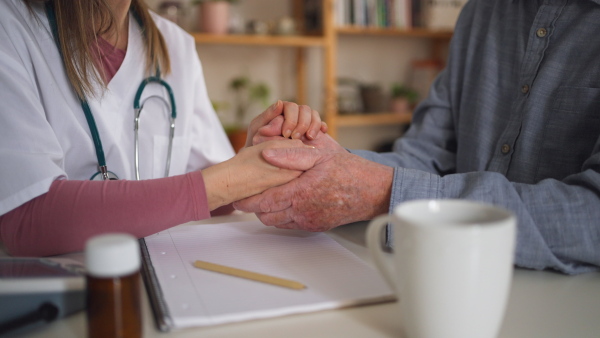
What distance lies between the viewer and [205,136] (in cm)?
136

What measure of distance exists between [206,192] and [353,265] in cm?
26

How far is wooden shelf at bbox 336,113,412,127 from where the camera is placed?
305 cm

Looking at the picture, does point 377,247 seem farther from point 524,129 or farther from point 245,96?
point 245,96

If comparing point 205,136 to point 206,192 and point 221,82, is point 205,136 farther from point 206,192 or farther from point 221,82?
point 221,82

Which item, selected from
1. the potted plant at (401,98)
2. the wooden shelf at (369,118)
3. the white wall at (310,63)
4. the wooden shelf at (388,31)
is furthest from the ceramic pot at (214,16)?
the potted plant at (401,98)

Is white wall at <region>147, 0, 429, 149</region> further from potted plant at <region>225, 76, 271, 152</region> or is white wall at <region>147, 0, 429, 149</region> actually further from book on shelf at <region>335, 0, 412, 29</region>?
book on shelf at <region>335, 0, 412, 29</region>

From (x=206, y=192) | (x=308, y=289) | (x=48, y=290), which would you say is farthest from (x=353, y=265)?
Result: (x=48, y=290)

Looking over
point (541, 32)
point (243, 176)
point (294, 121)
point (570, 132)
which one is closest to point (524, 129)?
point (570, 132)

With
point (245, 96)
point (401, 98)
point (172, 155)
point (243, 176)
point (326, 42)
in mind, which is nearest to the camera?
point (243, 176)

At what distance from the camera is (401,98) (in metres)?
3.23

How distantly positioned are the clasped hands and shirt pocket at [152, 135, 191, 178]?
0.37 meters

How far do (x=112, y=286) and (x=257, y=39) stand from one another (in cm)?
237

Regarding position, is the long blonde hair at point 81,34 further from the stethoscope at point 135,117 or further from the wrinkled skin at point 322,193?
the wrinkled skin at point 322,193

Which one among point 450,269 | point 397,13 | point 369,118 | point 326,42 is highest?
point 397,13
